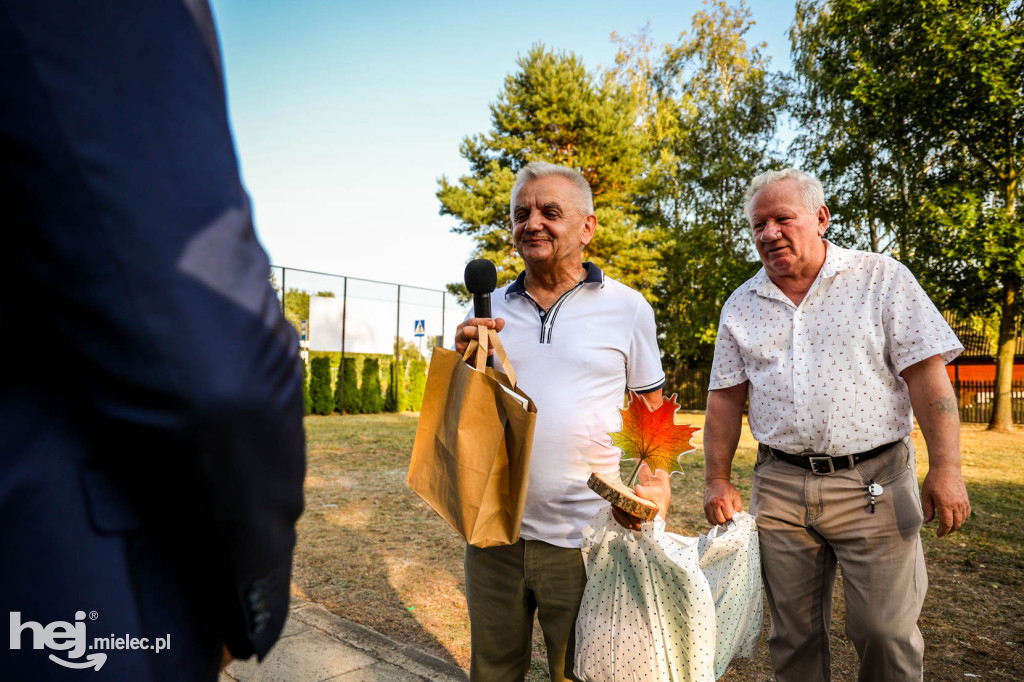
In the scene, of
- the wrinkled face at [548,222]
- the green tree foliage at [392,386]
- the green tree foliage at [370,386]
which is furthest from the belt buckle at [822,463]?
the green tree foliage at [392,386]

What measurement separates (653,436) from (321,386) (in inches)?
913

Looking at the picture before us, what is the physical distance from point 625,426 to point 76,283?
1.92m

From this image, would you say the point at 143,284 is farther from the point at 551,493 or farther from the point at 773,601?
the point at 773,601

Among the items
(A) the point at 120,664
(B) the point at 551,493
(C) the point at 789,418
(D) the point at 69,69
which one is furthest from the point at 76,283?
(C) the point at 789,418

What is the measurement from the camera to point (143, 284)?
0.64 meters

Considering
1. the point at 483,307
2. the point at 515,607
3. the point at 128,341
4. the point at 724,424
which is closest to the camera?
the point at 128,341

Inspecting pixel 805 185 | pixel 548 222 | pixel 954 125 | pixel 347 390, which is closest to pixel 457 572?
pixel 548 222

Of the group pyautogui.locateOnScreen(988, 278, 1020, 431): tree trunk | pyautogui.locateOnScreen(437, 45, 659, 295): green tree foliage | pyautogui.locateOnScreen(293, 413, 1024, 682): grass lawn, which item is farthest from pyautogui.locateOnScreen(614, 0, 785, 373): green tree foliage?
pyautogui.locateOnScreen(293, 413, 1024, 682): grass lawn

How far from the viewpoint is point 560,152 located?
24219mm

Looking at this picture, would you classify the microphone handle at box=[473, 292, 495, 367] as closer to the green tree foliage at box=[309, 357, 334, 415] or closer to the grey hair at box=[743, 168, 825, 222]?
the grey hair at box=[743, 168, 825, 222]

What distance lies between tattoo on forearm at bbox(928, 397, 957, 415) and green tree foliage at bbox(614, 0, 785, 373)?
22790 mm

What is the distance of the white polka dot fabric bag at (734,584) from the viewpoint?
2455mm

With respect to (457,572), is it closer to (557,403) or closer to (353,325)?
(557,403)

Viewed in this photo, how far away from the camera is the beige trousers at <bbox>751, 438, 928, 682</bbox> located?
2715 mm
